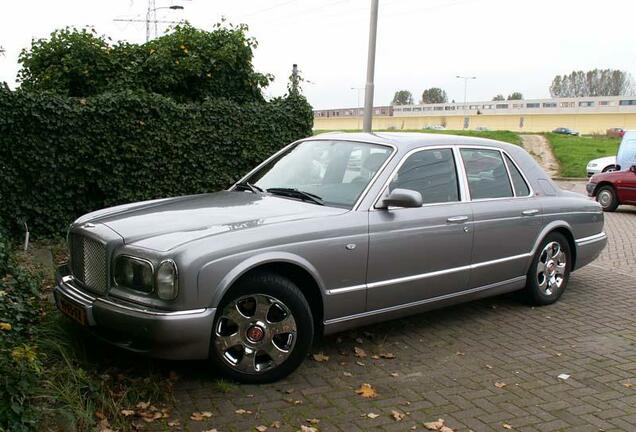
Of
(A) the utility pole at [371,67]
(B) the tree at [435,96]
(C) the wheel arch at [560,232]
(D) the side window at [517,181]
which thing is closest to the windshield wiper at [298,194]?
(D) the side window at [517,181]

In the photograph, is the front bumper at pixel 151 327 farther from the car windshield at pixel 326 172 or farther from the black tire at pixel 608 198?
the black tire at pixel 608 198

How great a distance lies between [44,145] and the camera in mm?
7727

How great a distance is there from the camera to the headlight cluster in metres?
3.72

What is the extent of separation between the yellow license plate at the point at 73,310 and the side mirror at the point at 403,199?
7.53ft

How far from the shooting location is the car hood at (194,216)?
396 centimetres

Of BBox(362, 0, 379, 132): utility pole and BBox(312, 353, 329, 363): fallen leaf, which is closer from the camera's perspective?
BBox(312, 353, 329, 363): fallen leaf

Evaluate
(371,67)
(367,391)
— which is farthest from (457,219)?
(371,67)

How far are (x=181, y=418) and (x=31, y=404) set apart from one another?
86 centimetres

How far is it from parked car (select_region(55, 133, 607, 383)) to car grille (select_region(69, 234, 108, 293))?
1 cm

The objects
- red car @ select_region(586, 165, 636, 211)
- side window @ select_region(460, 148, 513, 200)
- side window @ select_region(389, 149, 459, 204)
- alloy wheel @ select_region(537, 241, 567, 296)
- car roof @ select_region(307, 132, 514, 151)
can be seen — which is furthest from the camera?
red car @ select_region(586, 165, 636, 211)

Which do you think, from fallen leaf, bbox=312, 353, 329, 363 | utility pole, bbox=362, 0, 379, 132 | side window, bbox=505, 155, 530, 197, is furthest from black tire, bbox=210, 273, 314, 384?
utility pole, bbox=362, 0, 379, 132

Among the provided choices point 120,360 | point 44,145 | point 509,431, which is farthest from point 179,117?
point 509,431

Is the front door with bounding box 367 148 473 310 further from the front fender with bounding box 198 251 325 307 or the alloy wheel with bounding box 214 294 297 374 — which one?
the front fender with bounding box 198 251 325 307

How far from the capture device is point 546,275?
6355 mm
